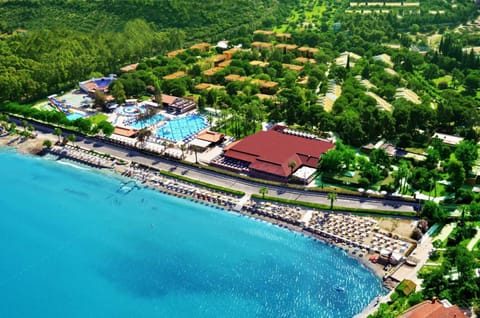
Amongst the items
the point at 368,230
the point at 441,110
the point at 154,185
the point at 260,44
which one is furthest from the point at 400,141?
the point at 260,44

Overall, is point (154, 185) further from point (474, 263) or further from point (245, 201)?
point (474, 263)

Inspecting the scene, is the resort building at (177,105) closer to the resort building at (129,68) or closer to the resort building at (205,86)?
the resort building at (205,86)

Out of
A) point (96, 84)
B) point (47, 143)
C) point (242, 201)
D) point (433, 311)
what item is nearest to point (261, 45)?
point (96, 84)

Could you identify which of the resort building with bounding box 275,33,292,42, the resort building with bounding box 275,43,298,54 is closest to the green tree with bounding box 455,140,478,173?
the resort building with bounding box 275,43,298,54

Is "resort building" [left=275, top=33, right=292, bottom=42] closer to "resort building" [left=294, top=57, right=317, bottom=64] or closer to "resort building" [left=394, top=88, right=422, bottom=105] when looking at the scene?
"resort building" [left=294, top=57, right=317, bottom=64]

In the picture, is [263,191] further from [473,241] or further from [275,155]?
[473,241]
